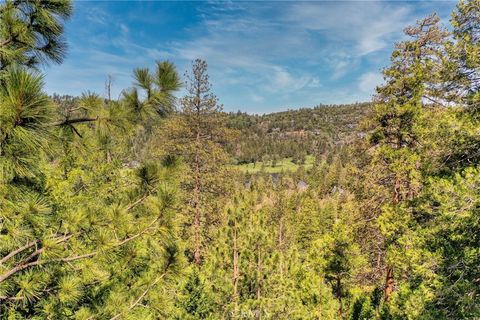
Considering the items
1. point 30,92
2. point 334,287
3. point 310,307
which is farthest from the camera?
point 334,287

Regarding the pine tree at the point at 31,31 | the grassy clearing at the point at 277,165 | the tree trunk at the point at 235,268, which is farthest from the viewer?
the grassy clearing at the point at 277,165

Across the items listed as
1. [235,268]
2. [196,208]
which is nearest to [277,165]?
[196,208]

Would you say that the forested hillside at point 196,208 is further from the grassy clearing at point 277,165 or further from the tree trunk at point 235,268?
the grassy clearing at point 277,165

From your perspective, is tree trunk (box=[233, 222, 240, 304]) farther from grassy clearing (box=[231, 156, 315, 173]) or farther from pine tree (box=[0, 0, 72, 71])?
grassy clearing (box=[231, 156, 315, 173])

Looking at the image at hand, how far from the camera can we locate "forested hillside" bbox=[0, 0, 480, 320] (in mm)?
2797

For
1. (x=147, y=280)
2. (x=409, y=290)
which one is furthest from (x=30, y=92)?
(x=409, y=290)

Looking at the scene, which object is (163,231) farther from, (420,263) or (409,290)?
(409,290)

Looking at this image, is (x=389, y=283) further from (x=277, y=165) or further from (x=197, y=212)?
(x=277, y=165)

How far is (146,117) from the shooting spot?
3609 mm

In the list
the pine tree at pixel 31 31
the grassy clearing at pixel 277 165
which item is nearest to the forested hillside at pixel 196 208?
the pine tree at pixel 31 31

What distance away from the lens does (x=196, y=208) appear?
14836 millimetres

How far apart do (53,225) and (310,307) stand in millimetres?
7058

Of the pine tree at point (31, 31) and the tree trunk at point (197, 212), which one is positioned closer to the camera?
the pine tree at point (31, 31)

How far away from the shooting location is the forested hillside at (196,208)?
9.18 ft
